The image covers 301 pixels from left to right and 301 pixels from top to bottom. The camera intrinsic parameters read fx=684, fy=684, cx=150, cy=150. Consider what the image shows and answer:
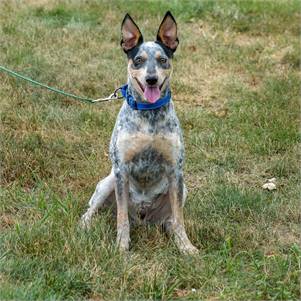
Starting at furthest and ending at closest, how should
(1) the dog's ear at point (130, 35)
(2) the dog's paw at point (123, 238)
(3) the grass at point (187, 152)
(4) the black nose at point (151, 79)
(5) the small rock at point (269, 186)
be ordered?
(5) the small rock at point (269, 186) → (1) the dog's ear at point (130, 35) → (2) the dog's paw at point (123, 238) → (4) the black nose at point (151, 79) → (3) the grass at point (187, 152)

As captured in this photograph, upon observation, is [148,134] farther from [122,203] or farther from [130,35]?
[130,35]

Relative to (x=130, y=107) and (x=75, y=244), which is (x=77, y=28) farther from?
(x=75, y=244)

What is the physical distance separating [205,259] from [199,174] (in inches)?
75.8

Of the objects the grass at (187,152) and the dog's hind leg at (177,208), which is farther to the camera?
the dog's hind leg at (177,208)

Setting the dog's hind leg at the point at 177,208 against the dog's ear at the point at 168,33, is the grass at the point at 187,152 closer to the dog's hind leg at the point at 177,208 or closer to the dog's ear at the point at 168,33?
the dog's hind leg at the point at 177,208

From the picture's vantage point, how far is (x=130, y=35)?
505 cm

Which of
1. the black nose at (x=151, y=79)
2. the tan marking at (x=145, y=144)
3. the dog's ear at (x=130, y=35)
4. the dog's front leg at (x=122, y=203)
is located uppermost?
the dog's ear at (x=130, y=35)

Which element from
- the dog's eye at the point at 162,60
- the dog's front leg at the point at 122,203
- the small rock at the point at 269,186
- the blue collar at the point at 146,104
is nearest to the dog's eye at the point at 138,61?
the dog's eye at the point at 162,60

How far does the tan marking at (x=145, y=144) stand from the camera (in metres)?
4.93

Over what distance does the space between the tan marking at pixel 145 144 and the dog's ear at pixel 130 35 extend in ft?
2.18

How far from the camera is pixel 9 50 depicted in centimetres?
930

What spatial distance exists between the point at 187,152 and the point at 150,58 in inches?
90.0

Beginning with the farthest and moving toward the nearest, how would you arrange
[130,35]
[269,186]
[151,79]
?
[269,186]
[130,35]
[151,79]

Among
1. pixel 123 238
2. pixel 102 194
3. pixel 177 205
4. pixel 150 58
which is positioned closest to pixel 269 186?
pixel 177 205
